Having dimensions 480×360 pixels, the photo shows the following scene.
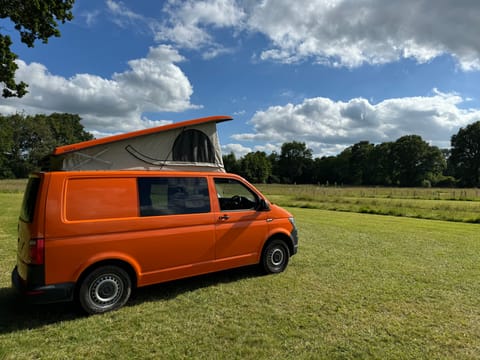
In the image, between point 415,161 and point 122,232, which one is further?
point 415,161

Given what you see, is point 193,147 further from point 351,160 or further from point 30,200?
point 351,160

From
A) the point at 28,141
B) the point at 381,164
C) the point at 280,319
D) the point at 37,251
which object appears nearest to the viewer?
the point at 37,251

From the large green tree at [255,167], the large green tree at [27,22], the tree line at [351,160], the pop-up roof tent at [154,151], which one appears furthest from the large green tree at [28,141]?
the pop-up roof tent at [154,151]

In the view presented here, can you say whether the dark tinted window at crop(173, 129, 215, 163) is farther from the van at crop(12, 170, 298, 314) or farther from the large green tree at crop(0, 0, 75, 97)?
the large green tree at crop(0, 0, 75, 97)

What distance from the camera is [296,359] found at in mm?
3191

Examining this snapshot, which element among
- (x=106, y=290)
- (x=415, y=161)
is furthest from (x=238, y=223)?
(x=415, y=161)

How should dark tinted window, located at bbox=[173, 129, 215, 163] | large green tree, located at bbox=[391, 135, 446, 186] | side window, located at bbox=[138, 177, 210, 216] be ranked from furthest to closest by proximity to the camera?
large green tree, located at bbox=[391, 135, 446, 186] → dark tinted window, located at bbox=[173, 129, 215, 163] → side window, located at bbox=[138, 177, 210, 216]

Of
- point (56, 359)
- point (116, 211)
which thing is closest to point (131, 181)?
point (116, 211)

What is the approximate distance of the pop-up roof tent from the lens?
4.68 m

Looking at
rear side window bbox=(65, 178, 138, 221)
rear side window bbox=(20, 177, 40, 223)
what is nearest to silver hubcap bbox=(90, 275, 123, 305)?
rear side window bbox=(65, 178, 138, 221)

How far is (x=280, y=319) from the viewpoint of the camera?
4.11m

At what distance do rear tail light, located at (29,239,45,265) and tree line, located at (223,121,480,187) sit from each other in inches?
2719

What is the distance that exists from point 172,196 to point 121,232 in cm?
95

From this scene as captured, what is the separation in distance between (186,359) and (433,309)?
3.59m
